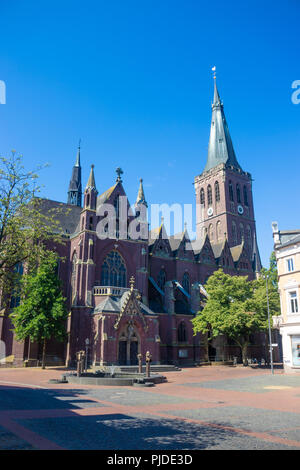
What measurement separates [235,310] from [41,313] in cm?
2226

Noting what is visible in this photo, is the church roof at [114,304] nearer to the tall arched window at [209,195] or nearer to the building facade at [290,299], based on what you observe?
the building facade at [290,299]

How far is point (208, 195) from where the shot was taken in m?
87.6

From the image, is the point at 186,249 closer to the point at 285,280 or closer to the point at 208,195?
the point at 285,280

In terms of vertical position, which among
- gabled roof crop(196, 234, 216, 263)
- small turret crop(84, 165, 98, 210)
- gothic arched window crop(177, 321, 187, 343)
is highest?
small turret crop(84, 165, 98, 210)

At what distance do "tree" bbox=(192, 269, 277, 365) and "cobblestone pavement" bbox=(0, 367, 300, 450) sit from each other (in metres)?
25.2

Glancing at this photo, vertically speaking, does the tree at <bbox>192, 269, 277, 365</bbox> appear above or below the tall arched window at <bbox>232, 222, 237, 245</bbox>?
below

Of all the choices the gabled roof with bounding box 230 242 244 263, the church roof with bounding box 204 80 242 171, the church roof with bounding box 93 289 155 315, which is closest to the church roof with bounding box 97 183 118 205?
the church roof with bounding box 93 289 155 315

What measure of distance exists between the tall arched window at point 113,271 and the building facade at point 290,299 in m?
20.0

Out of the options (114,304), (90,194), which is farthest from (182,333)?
(90,194)

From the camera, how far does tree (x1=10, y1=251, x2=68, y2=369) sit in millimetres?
38625

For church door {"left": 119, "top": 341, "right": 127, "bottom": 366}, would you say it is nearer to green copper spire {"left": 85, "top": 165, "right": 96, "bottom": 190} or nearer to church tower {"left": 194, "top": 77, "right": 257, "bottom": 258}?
green copper spire {"left": 85, "top": 165, "right": 96, "bottom": 190}

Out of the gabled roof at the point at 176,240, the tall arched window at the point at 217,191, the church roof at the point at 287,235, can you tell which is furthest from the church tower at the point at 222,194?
the church roof at the point at 287,235

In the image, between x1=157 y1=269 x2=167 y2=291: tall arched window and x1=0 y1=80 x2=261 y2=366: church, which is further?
x1=157 y1=269 x2=167 y2=291: tall arched window

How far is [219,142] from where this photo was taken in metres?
87.6
